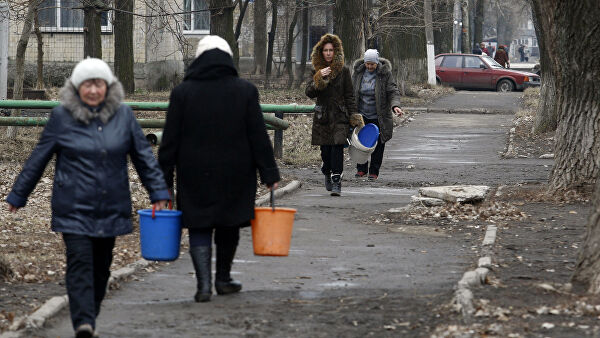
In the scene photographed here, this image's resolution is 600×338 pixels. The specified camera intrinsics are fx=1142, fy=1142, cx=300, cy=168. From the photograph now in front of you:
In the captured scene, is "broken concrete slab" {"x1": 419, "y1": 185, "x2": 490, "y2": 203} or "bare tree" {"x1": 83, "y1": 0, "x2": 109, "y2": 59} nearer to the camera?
"broken concrete slab" {"x1": 419, "y1": 185, "x2": 490, "y2": 203}

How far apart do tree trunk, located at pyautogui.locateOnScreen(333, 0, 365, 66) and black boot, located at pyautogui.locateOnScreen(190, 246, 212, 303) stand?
52.5 ft

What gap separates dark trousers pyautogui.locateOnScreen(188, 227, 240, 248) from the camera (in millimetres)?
7047

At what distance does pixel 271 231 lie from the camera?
7.15m

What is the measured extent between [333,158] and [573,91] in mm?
2726

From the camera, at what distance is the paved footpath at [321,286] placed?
6410 mm

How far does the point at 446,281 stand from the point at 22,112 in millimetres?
15328

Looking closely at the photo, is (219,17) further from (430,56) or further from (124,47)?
(430,56)

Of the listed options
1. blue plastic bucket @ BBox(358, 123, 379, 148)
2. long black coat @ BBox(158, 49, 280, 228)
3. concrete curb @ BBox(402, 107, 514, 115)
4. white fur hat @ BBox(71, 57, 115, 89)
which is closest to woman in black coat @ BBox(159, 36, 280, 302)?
long black coat @ BBox(158, 49, 280, 228)

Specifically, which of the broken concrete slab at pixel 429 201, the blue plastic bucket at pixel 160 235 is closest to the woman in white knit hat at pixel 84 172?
the blue plastic bucket at pixel 160 235

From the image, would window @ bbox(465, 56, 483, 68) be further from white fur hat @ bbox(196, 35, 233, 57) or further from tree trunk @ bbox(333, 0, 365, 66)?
white fur hat @ bbox(196, 35, 233, 57)

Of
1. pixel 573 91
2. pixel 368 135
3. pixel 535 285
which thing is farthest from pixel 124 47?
pixel 535 285

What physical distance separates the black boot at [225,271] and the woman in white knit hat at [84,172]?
1233 millimetres

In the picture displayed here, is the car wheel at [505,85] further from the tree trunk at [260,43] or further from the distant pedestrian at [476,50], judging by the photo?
the distant pedestrian at [476,50]

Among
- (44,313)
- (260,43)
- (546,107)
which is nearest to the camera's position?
(44,313)
